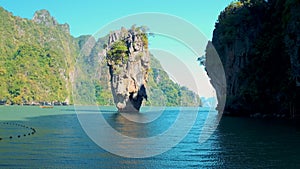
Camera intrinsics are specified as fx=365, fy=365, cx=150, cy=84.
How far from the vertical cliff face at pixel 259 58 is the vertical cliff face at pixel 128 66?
80.8 ft

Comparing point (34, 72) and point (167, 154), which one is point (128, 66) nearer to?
point (167, 154)

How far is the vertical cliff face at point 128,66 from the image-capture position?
84.2m

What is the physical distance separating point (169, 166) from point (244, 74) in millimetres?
44851

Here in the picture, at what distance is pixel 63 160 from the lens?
1844cm

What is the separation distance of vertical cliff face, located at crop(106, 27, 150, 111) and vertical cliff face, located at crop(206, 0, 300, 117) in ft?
80.8

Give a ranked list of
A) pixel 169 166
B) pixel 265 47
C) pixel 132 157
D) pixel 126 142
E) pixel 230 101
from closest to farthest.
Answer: pixel 169 166
pixel 132 157
pixel 126 142
pixel 265 47
pixel 230 101

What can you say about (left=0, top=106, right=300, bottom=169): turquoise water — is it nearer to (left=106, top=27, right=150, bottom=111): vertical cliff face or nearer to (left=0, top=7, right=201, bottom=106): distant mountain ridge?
(left=106, top=27, right=150, bottom=111): vertical cliff face

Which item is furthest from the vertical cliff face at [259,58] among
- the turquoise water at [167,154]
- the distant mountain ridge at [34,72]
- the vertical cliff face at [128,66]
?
the distant mountain ridge at [34,72]

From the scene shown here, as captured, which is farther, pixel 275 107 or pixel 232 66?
pixel 232 66

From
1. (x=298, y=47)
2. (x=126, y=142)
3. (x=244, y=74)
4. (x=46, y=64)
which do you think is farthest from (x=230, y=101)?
(x=46, y=64)

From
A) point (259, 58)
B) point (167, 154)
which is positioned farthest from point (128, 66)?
point (167, 154)

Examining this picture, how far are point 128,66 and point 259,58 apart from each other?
36631mm

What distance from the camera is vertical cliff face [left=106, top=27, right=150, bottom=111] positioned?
3314 inches

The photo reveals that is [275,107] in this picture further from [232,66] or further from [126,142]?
[126,142]
